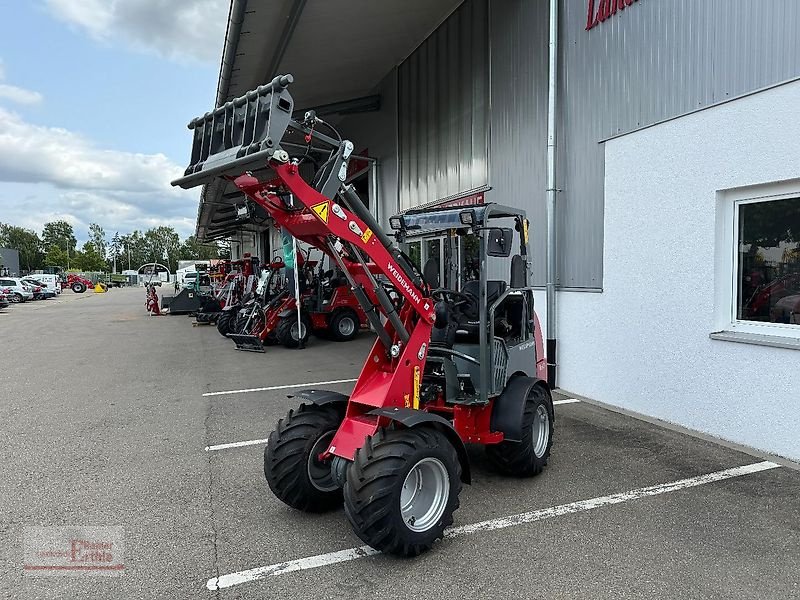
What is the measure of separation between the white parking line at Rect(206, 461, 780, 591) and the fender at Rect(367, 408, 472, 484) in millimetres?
430

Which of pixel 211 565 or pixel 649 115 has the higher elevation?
pixel 649 115

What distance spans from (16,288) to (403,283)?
39920 millimetres

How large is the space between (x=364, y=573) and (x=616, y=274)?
200 inches

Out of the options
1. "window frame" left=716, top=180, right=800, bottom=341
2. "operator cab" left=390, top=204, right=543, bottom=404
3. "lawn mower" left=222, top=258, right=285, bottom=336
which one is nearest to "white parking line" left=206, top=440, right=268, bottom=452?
"operator cab" left=390, top=204, right=543, bottom=404

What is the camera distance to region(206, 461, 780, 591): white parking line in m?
3.38

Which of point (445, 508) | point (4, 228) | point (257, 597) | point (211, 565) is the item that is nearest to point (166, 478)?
point (211, 565)

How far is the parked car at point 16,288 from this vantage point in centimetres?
3562

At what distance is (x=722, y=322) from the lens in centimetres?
592

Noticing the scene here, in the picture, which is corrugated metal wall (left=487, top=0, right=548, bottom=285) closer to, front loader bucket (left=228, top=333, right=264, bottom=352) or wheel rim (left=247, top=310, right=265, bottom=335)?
front loader bucket (left=228, top=333, right=264, bottom=352)

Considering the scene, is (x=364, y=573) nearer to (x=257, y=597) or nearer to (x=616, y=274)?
(x=257, y=597)

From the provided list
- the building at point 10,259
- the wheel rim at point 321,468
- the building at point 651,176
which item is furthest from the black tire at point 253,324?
the building at point 10,259

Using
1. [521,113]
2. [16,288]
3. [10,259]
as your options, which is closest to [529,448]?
[521,113]

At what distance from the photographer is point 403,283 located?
13.5 ft

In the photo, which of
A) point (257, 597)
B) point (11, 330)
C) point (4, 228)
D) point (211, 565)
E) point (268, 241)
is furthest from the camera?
point (4, 228)
